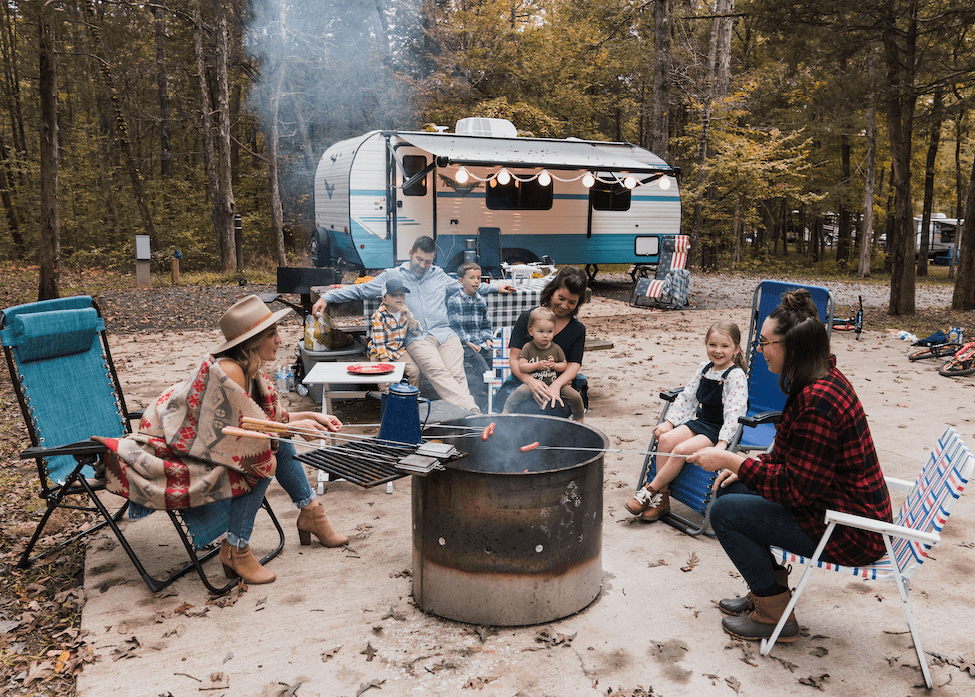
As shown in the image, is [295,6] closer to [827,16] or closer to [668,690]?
[827,16]

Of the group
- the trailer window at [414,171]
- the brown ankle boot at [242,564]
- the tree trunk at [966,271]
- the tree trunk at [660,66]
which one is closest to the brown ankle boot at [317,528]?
the brown ankle boot at [242,564]

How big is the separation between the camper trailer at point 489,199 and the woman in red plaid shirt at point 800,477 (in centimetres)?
902

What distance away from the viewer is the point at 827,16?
396 inches

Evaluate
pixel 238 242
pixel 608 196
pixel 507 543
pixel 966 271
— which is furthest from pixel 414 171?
pixel 507 543

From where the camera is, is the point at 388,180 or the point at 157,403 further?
the point at 388,180

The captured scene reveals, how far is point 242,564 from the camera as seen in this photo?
3180mm

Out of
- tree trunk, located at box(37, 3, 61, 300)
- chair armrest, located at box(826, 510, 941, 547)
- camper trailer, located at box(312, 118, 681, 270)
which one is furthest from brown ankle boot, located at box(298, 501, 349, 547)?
camper trailer, located at box(312, 118, 681, 270)

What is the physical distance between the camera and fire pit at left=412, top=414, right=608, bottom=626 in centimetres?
267

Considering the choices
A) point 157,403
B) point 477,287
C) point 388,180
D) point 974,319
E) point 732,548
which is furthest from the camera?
point 388,180

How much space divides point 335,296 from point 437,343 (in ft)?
2.76

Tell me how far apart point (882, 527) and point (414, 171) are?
1074 centimetres

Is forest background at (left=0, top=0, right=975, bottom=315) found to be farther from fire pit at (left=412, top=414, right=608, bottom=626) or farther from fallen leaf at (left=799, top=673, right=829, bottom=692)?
fallen leaf at (left=799, top=673, right=829, bottom=692)

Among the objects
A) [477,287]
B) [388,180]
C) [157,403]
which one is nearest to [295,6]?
[388,180]

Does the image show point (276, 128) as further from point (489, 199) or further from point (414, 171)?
point (489, 199)
